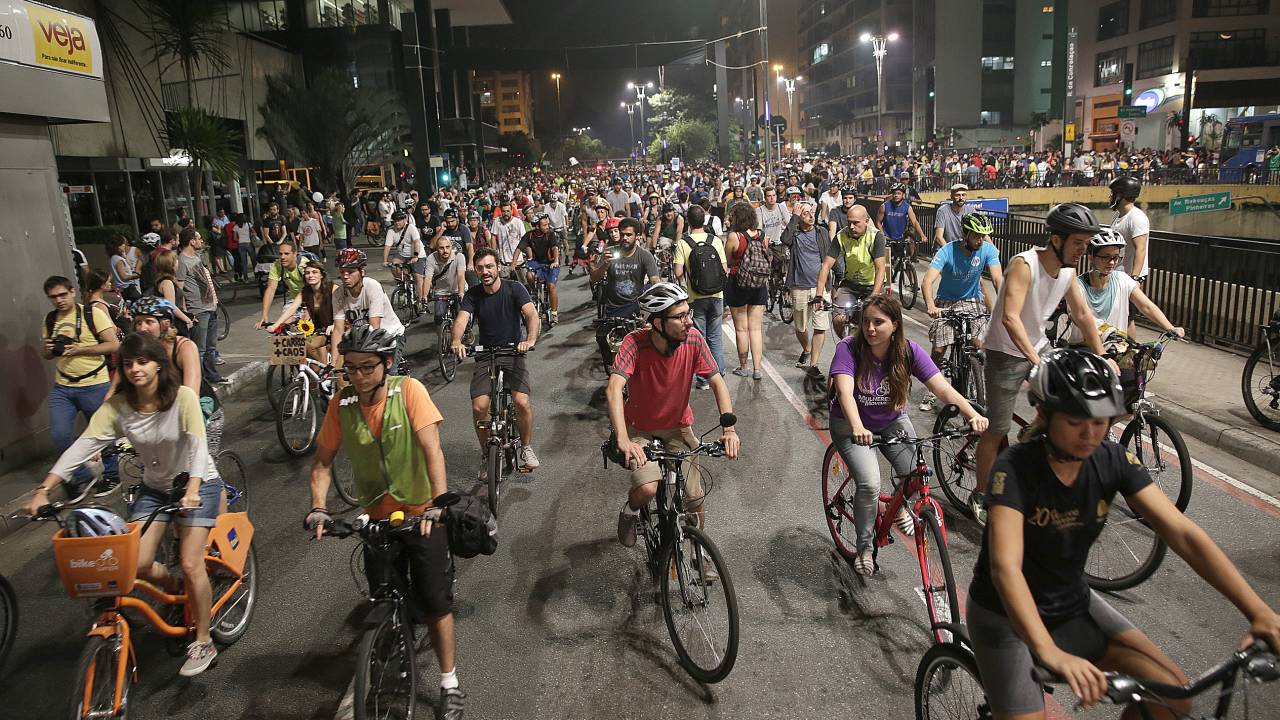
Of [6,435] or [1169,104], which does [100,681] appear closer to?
[6,435]

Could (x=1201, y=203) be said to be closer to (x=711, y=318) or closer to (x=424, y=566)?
(x=711, y=318)

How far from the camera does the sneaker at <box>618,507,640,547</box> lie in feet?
18.1

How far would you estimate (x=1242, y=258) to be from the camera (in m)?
11.2

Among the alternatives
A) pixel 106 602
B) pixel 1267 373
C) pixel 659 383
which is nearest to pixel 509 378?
pixel 659 383

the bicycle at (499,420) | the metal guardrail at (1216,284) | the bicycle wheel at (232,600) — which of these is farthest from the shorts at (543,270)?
the bicycle wheel at (232,600)

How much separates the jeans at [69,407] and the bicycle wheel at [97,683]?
368 centimetres

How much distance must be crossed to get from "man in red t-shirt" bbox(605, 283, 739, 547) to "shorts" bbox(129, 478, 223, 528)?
92.6 inches

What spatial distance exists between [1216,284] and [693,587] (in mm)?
10485

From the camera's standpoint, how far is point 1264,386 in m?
8.52

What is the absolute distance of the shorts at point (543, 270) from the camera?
599 inches

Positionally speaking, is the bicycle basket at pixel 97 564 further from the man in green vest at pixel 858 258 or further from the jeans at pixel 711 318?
the man in green vest at pixel 858 258

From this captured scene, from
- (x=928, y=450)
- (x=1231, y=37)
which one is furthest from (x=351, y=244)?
(x=1231, y=37)

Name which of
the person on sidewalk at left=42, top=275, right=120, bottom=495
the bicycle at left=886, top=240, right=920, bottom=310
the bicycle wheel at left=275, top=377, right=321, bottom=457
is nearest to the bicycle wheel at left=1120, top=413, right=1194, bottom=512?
the bicycle wheel at left=275, top=377, right=321, bottom=457

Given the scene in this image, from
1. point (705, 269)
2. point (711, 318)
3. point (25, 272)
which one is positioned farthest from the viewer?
point (711, 318)
